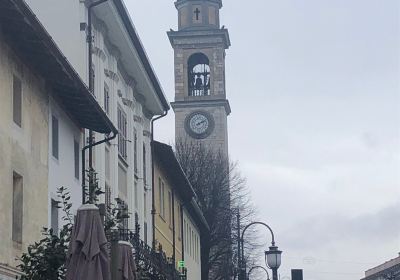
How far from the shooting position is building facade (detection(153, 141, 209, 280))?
44.1 meters

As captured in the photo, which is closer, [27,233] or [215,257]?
[27,233]

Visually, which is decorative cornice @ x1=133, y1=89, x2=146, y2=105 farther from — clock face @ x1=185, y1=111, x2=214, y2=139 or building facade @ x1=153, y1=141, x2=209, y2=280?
clock face @ x1=185, y1=111, x2=214, y2=139

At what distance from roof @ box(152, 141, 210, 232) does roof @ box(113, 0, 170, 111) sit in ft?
7.65

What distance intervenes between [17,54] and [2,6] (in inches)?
102

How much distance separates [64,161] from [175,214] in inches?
1060

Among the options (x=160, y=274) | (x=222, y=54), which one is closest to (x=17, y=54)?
(x=160, y=274)

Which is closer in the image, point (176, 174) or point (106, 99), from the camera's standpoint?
point (106, 99)

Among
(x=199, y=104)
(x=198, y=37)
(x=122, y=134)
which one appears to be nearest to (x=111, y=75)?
(x=122, y=134)

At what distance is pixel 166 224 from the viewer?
1841 inches

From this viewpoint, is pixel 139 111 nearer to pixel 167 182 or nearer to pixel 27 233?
pixel 167 182

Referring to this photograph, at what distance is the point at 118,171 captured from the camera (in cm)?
3278

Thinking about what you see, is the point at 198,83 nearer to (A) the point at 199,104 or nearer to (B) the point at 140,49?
(A) the point at 199,104

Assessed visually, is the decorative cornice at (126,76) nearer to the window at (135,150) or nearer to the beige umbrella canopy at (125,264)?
the window at (135,150)

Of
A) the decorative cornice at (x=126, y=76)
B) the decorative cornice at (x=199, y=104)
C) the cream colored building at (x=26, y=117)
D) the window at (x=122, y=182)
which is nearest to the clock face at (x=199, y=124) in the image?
the decorative cornice at (x=199, y=104)
